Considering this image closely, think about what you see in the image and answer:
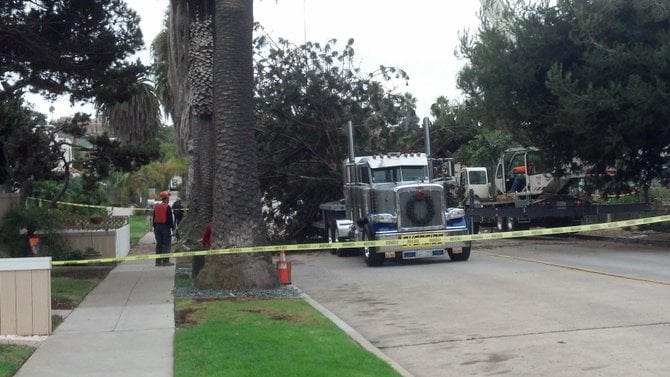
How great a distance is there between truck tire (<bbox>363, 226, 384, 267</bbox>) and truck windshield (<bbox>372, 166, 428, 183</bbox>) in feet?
4.83

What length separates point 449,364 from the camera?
9.85 m

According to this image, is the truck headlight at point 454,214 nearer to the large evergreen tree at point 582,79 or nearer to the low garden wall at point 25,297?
the large evergreen tree at point 582,79

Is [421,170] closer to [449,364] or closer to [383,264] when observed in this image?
[383,264]

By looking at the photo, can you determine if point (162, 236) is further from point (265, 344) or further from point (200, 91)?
point (265, 344)

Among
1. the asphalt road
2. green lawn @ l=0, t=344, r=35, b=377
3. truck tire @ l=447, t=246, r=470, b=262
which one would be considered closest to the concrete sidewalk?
green lawn @ l=0, t=344, r=35, b=377

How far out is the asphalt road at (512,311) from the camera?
32.1 ft

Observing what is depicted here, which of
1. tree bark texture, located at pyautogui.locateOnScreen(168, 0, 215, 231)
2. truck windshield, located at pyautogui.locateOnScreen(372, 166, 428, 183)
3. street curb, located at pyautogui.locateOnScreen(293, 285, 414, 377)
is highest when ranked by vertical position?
tree bark texture, located at pyautogui.locateOnScreen(168, 0, 215, 231)

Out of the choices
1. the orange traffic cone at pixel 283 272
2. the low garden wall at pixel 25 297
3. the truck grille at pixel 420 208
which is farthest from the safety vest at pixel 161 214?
the low garden wall at pixel 25 297

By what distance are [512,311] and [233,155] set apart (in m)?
5.75

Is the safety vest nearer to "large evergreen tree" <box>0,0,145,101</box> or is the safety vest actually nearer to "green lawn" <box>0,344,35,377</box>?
"large evergreen tree" <box>0,0,145,101</box>

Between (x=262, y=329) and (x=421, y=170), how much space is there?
12309 millimetres

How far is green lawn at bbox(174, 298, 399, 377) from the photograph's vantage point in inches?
350

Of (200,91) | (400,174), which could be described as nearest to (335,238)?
(400,174)

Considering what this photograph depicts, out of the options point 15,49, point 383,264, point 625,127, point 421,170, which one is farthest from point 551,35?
point 15,49
